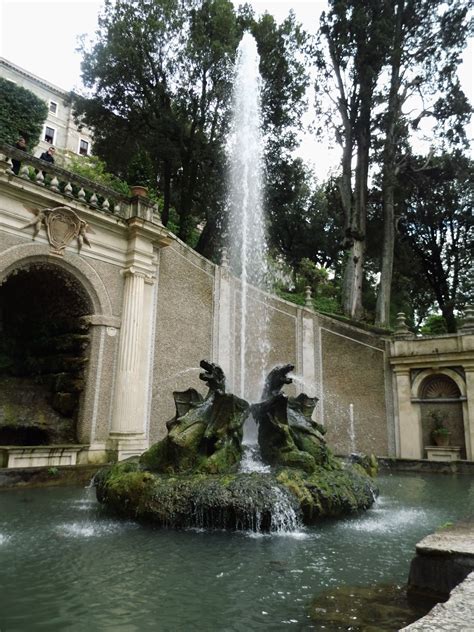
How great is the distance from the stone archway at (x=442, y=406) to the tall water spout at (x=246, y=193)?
5.66 m

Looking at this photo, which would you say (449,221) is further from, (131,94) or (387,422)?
(131,94)

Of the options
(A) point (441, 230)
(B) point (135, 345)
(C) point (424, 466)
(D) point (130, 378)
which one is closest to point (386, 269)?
(A) point (441, 230)

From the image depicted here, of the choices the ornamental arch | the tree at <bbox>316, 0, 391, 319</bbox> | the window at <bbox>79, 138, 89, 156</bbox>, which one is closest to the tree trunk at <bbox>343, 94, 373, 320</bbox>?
the tree at <bbox>316, 0, 391, 319</bbox>

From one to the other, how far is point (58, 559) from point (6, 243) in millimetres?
7356

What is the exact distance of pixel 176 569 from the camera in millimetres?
3850

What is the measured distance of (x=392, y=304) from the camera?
2859 cm

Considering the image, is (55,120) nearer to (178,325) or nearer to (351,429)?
(178,325)

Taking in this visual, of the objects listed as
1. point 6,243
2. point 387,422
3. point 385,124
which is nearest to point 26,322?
point 6,243

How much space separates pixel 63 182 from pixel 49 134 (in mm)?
33583

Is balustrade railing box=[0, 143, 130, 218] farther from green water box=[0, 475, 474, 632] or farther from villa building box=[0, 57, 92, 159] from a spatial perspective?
villa building box=[0, 57, 92, 159]

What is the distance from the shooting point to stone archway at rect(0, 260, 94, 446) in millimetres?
10688

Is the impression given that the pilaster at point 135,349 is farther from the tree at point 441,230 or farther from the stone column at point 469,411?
the tree at point 441,230

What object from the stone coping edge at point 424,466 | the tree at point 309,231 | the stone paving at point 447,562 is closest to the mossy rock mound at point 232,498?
the stone paving at point 447,562

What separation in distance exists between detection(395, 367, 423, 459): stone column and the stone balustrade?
9830mm
